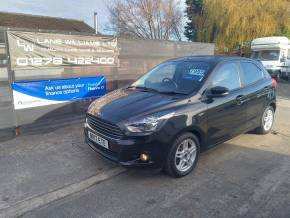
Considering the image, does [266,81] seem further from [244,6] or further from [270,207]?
[244,6]

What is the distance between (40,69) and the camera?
19.6ft

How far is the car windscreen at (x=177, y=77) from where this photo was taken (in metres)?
4.36

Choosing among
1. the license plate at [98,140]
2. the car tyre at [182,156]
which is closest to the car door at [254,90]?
the car tyre at [182,156]

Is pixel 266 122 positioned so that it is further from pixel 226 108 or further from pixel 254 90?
pixel 226 108

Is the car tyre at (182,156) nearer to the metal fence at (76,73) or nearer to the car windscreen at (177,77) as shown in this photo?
the car windscreen at (177,77)

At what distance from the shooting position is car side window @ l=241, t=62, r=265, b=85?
5156 mm

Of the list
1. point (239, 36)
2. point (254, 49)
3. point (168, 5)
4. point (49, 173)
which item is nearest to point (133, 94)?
point (49, 173)

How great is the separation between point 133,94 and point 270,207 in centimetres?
247

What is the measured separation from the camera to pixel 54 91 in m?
6.23

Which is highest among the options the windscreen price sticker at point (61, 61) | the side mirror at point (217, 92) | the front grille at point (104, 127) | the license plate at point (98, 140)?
the windscreen price sticker at point (61, 61)

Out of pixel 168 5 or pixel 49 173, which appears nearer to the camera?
pixel 49 173

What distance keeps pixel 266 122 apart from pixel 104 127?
3.74 m

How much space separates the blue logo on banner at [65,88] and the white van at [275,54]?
46.9ft

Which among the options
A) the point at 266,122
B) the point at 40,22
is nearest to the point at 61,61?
the point at 266,122
